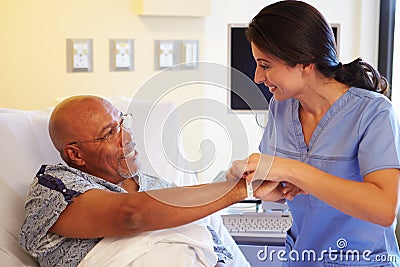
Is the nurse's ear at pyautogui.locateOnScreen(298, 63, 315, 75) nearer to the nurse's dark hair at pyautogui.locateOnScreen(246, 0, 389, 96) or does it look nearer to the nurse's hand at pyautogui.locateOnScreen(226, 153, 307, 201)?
the nurse's dark hair at pyautogui.locateOnScreen(246, 0, 389, 96)

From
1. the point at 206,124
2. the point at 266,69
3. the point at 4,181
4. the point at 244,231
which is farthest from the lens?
the point at 244,231

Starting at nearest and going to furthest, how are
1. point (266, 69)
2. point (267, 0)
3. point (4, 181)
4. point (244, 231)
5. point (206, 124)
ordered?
point (206, 124) → point (266, 69) → point (4, 181) → point (244, 231) → point (267, 0)

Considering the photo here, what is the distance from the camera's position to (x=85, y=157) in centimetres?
190

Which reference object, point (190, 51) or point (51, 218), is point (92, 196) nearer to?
point (51, 218)

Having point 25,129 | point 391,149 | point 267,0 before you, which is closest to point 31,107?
point 25,129

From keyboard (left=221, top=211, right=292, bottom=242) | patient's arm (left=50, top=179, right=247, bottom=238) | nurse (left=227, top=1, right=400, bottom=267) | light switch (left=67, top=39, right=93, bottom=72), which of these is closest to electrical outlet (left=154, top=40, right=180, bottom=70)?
light switch (left=67, top=39, right=93, bottom=72)

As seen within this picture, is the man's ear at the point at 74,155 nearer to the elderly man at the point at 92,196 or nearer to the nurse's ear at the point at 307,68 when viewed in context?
the elderly man at the point at 92,196

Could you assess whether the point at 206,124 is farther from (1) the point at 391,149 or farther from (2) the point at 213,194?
(1) the point at 391,149

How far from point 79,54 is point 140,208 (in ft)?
4.53

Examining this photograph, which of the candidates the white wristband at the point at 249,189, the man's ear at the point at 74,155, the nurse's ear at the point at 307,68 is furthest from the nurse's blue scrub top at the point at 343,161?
the man's ear at the point at 74,155

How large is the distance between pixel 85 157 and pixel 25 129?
0.23 meters

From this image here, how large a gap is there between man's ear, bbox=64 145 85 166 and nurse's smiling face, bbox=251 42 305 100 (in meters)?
0.51

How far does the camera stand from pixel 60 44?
2.86m

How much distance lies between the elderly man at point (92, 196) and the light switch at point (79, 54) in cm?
103
